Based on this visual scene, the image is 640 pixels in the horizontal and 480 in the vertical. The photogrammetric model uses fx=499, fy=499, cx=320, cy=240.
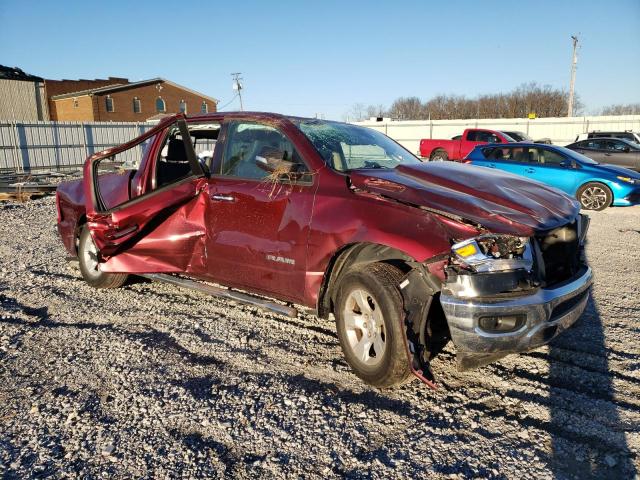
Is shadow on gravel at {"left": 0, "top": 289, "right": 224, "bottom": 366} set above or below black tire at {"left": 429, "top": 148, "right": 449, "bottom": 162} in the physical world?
below

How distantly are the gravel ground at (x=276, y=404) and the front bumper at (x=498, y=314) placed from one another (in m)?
0.42

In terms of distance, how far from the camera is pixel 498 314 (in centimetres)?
288

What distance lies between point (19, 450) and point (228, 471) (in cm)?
119

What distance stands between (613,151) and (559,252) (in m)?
15.3

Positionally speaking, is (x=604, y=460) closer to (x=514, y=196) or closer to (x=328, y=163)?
(x=514, y=196)

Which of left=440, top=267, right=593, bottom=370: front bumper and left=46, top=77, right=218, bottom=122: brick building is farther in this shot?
left=46, top=77, right=218, bottom=122: brick building

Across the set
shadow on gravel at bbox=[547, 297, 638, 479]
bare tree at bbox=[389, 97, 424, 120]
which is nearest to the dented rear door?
shadow on gravel at bbox=[547, 297, 638, 479]

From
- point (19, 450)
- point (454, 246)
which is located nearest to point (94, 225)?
point (19, 450)

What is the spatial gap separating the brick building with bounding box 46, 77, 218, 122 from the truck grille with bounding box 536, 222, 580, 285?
157 feet

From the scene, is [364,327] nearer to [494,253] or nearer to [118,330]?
[494,253]

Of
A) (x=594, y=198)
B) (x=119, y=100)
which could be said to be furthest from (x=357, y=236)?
(x=119, y=100)

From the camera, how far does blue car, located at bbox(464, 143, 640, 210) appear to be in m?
11.4

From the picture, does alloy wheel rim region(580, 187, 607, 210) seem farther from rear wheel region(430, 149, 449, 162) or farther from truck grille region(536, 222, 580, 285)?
rear wheel region(430, 149, 449, 162)

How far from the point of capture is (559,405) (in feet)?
10.4
